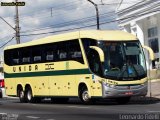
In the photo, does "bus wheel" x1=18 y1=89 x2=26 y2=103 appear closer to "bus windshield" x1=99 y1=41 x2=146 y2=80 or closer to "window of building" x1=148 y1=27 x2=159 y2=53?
"bus windshield" x1=99 y1=41 x2=146 y2=80

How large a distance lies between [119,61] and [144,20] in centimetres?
3034

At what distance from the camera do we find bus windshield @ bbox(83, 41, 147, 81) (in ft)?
80.9

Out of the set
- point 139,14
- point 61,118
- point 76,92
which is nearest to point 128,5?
point 139,14

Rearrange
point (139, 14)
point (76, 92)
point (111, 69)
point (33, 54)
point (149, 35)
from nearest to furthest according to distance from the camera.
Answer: point (111, 69) → point (76, 92) → point (33, 54) → point (139, 14) → point (149, 35)

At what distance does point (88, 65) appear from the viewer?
25469 millimetres

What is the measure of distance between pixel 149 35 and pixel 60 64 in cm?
3027

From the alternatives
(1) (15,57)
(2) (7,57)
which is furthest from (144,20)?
(1) (15,57)

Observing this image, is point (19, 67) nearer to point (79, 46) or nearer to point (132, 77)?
point (79, 46)

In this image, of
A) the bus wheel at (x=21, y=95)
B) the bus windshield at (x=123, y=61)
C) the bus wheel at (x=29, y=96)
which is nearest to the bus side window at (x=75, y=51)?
the bus windshield at (x=123, y=61)

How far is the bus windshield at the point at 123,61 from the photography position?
24.6 metres

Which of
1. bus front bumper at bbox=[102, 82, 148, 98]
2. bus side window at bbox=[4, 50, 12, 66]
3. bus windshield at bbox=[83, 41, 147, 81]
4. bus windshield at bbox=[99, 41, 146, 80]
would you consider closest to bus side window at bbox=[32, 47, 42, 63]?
bus side window at bbox=[4, 50, 12, 66]

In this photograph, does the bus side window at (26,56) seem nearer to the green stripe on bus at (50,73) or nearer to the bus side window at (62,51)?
the green stripe on bus at (50,73)

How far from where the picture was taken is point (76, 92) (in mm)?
26719

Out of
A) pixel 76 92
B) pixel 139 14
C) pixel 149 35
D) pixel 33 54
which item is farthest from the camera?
pixel 149 35
